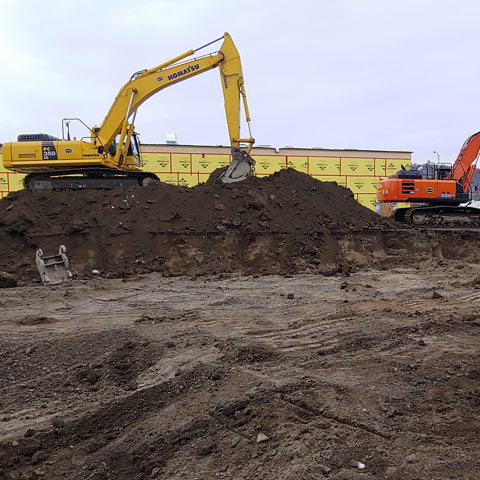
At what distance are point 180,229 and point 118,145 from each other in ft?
13.5

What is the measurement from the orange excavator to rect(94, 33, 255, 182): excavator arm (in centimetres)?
552

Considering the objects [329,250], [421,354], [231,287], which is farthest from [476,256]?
[421,354]

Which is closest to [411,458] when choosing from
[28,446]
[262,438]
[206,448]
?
[262,438]

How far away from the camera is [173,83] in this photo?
1262 cm

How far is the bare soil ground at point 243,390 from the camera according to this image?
2.52m

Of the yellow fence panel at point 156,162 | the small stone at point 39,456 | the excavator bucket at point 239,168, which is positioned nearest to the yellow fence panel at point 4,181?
the yellow fence panel at point 156,162

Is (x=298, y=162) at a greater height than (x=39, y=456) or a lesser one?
greater

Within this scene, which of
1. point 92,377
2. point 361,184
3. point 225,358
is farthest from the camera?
point 361,184

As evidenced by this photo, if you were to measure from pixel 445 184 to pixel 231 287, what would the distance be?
386 inches

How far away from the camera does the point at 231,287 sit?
8219mm

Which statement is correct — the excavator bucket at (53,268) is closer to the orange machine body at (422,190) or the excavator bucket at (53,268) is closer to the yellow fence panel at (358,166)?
the orange machine body at (422,190)

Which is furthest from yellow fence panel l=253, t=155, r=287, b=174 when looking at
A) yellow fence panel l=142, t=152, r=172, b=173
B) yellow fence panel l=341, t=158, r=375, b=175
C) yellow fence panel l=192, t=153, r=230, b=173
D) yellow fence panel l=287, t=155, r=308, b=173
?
yellow fence panel l=142, t=152, r=172, b=173

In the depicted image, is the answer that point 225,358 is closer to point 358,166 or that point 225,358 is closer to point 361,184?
point 361,184

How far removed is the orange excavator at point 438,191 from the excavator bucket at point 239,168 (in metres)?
5.29
